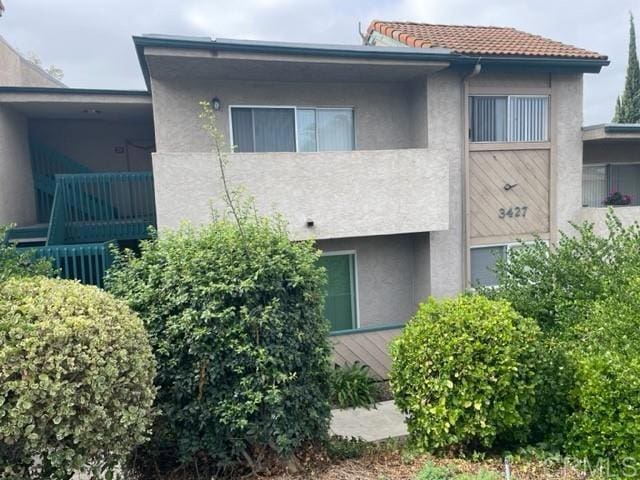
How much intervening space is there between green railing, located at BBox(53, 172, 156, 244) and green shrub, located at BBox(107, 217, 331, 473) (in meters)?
5.11

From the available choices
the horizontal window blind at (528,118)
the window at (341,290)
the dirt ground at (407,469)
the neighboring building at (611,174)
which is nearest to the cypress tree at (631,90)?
the neighboring building at (611,174)

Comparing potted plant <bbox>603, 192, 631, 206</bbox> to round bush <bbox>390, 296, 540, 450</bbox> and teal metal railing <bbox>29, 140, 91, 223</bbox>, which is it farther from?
teal metal railing <bbox>29, 140, 91, 223</bbox>

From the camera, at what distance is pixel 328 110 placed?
10102mm

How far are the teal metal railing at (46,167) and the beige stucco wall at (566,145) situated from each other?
12.1 m

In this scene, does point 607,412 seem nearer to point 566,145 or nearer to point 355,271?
point 355,271

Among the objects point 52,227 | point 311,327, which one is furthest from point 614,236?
point 52,227

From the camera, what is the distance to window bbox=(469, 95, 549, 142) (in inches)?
417

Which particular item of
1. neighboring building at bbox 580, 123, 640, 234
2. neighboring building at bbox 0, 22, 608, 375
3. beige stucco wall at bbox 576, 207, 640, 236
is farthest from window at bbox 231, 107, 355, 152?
neighboring building at bbox 580, 123, 640, 234

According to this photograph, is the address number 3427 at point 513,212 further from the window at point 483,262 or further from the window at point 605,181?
the window at point 605,181

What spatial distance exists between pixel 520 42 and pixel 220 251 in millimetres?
10152

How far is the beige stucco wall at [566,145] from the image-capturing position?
→ 433 inches

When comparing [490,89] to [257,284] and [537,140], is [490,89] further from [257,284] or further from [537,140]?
[257,284]

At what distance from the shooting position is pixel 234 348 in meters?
4.48

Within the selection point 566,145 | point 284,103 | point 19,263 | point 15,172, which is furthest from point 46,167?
point 566,145
